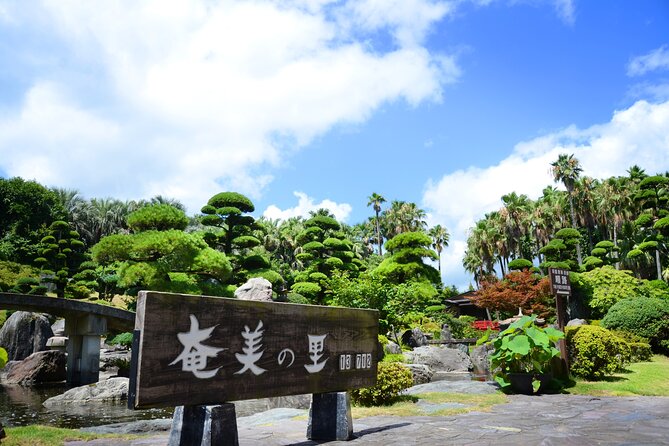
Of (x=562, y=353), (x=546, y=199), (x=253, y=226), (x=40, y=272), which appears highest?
(x=546, y=199)

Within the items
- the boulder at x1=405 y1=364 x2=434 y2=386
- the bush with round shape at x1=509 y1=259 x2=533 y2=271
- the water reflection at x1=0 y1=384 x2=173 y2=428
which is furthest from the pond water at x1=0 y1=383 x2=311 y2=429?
the bush with round shape at x1=509 y1=259 x2=533 y2=271

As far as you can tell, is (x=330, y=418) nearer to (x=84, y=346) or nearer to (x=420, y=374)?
(x=420, y=374)

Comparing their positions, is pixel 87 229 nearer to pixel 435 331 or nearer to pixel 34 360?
pixel 34 360

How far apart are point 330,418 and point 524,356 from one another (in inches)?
218

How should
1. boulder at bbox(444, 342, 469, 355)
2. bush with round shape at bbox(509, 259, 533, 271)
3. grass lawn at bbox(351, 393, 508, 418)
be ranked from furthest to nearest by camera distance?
bush with round shape at bbox(509, 259, 533, 271) < boulder at bbox(444, 342, 469, 355) < grass lawn at bbox(351, 393, 508, 418)

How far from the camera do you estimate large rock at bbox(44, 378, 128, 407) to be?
13.2 meters

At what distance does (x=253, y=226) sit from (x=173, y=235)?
8497 mm

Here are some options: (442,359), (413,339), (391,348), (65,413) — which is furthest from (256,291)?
(65,413)

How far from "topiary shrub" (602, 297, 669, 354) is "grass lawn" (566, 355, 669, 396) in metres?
3.31

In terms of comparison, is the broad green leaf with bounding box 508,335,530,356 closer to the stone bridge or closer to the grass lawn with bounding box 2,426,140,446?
the grass lawn with bounding box 2,426,140,446

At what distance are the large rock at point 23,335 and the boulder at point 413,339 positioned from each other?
1683 cm

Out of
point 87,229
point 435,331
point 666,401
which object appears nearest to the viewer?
point 666,401

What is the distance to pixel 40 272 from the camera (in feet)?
108

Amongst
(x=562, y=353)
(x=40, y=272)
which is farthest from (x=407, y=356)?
(x=40, y=272)
